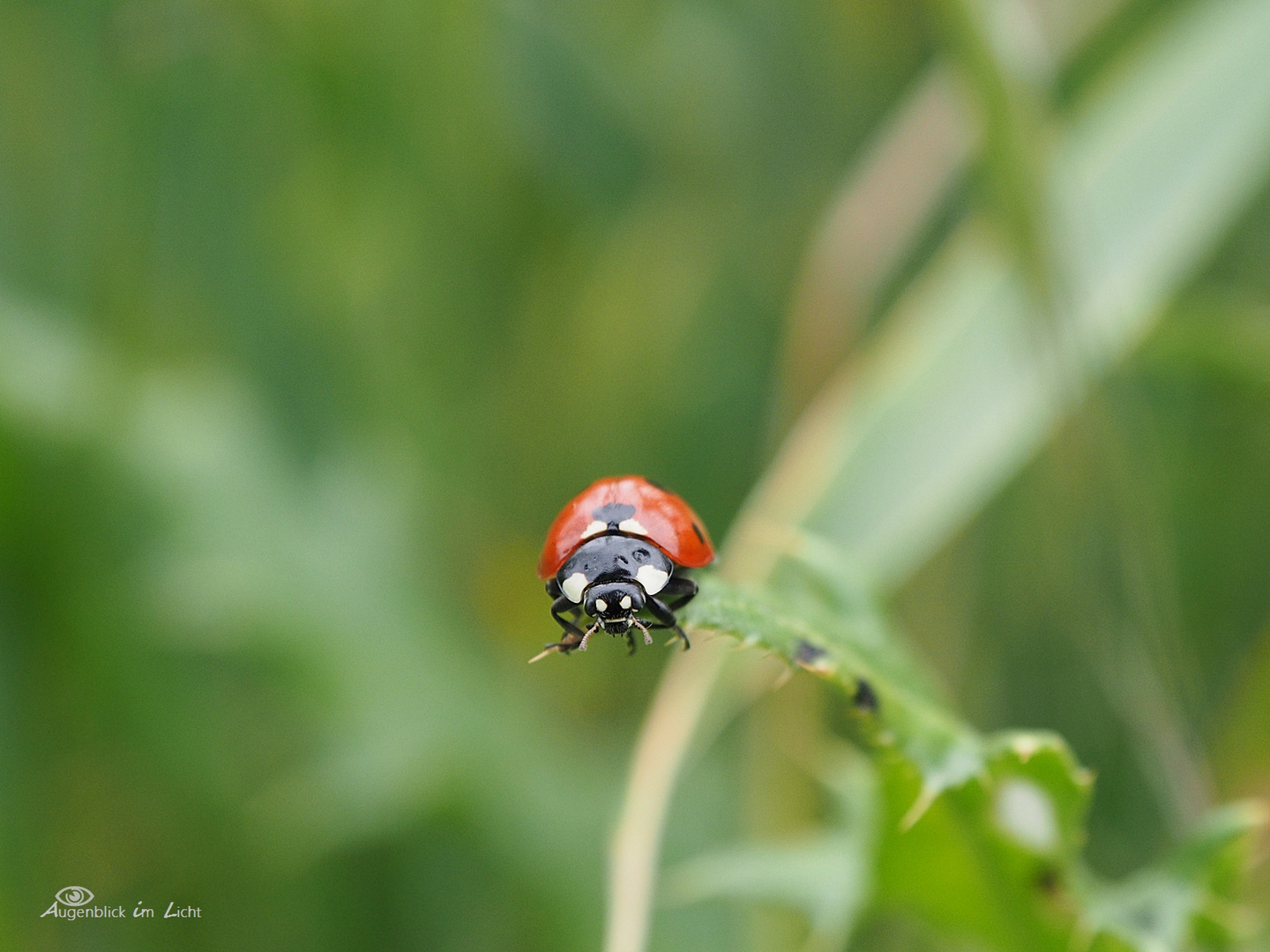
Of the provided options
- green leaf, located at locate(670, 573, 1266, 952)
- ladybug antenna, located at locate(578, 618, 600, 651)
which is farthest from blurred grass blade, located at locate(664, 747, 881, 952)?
ladybug antenna, located at locate(578, 618, 600, 651)

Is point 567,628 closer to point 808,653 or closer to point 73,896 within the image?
point 808,653

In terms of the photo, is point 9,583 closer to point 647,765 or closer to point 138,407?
point 138,407

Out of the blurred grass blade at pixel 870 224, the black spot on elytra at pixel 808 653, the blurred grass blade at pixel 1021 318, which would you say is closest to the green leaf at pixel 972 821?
the black spot on elytra at pixel 808 653

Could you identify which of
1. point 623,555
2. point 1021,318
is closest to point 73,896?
point 623,555

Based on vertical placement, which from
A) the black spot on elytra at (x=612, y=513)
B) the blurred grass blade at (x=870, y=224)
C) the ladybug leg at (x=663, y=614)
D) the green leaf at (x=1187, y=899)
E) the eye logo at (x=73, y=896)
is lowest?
the green leaf at (x=1187, y=899)

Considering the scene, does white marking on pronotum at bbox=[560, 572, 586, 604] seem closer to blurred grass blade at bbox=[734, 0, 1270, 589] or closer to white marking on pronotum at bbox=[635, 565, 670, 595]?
white marking on pronotum at bbox=[635, 565, 670, 595]

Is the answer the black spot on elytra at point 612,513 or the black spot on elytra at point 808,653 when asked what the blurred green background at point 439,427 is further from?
the black spot on elytra at point 808,653

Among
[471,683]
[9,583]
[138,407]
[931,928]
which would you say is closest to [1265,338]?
[931,928]
